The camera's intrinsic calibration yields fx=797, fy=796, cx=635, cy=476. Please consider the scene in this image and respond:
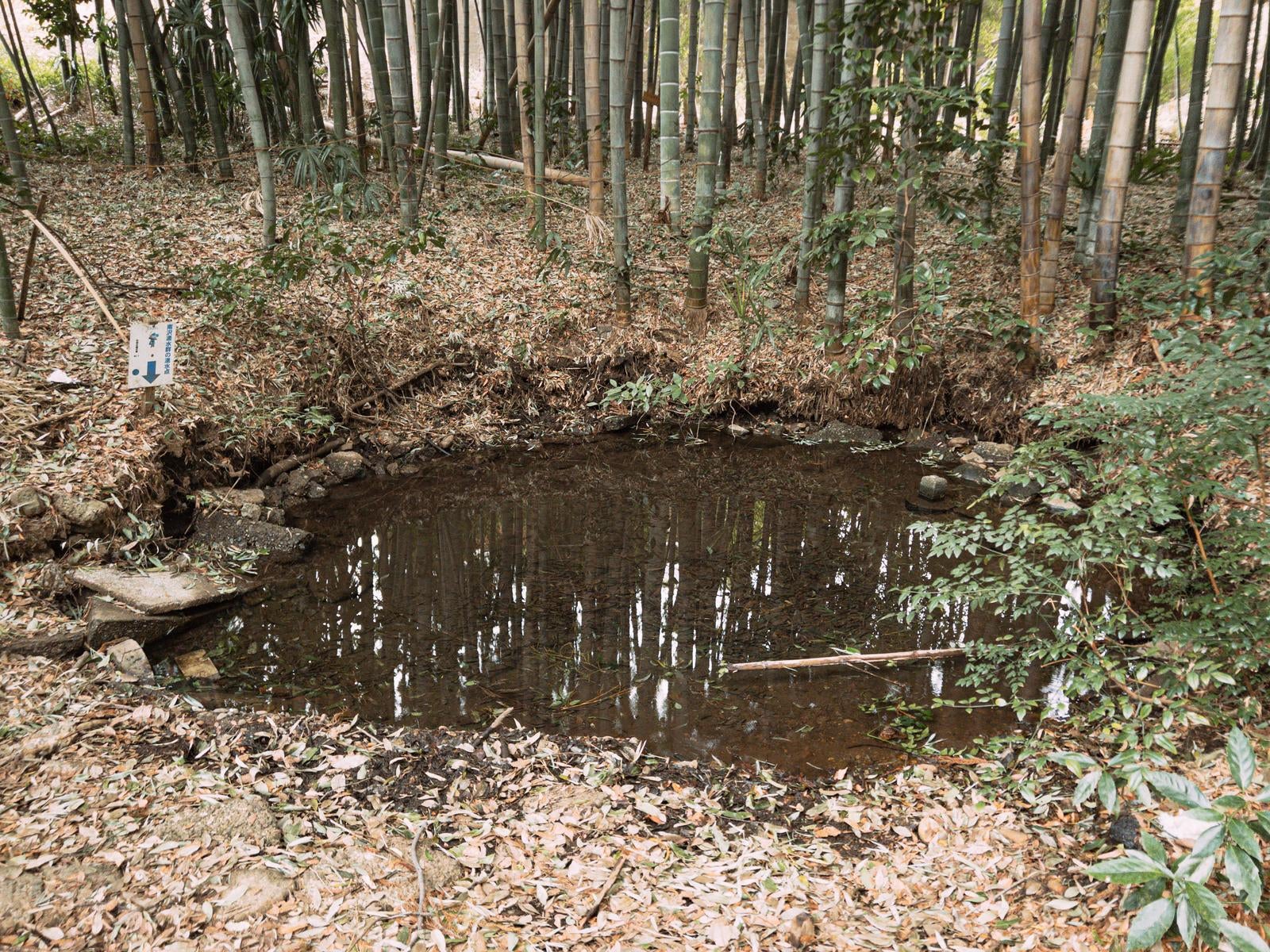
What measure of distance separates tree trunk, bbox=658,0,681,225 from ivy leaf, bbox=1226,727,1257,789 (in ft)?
17.3

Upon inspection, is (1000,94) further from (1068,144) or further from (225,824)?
(225,824)

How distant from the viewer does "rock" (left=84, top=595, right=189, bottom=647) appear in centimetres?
312

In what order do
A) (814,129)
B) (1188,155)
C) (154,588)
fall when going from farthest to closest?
Result: (1188,155)
(814,129)
(154,588)

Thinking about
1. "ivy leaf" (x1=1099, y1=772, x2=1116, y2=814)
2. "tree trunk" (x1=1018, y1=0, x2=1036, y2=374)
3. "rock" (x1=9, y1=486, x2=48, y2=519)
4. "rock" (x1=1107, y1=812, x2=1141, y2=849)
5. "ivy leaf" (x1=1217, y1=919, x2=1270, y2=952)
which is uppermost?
"tree trunk" (x1=1018, y1=0, x2=1036, y2=374)

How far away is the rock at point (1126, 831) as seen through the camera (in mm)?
2090

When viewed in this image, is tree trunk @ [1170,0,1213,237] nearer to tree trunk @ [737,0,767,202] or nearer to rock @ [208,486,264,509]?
tree trunk @ [737,0,767,202]

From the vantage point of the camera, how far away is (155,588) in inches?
139

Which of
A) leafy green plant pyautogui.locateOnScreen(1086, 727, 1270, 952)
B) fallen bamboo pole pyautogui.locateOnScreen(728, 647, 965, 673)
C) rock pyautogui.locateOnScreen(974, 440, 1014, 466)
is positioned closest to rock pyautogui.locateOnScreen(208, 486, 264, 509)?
fallen bamboo pole pyautogui.locateOnScreen(728, 647, 965, 673)

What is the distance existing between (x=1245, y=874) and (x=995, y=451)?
4.23 meters

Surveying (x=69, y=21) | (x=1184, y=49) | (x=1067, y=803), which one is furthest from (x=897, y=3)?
(x=1184, y=49)

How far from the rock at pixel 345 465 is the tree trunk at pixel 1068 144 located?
4831 millimetres

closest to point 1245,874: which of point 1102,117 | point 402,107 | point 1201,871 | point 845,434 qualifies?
point 1201,871

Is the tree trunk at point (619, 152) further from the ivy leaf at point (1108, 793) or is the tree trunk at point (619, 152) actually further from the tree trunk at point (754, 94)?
the ivy leaf at point (1108, 793)

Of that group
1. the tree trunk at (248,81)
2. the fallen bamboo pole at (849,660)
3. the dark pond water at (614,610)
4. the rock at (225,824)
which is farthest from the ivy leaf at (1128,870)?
the tree trunk at (248,81)
